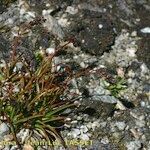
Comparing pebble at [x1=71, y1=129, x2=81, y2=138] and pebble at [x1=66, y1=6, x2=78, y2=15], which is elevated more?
pebble at [x1=66, y1=6, x2=78, y2=15]

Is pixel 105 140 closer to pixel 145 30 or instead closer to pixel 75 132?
pixel 75 132

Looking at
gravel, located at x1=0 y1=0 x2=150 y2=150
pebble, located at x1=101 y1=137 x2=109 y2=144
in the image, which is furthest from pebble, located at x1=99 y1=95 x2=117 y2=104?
pebble, located at x1=101 y1=137 x2=109 y2=144

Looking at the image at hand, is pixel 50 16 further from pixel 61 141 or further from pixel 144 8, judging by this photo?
pixel 61 141

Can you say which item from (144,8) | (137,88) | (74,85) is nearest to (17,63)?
(74,85)

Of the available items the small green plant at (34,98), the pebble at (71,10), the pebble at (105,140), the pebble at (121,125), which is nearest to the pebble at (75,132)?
the small green plant at (34,98)

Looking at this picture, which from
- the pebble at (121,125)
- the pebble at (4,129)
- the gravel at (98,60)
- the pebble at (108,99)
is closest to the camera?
the pebble at (4,129)

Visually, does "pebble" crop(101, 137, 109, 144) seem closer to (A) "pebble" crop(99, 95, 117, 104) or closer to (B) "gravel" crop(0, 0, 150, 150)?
(B) "gravel" crop(0, 0, 150, 150)

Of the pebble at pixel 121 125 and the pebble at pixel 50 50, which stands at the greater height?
the pebble at pixel 50 50

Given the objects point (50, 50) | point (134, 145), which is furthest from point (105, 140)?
point (50, 50)

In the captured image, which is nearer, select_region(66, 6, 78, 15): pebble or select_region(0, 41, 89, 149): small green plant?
select_region(0, 41, 89, 149): small green plant

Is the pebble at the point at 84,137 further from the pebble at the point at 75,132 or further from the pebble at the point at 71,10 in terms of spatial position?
the pebble at the point at 71,10
